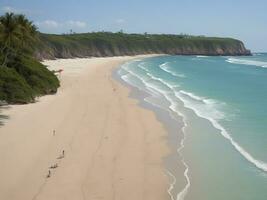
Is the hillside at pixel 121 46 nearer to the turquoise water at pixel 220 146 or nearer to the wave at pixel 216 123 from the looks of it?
the wave at pixel 216 123

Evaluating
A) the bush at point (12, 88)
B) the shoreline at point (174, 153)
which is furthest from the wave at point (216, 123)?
the bush at point (12, 88)

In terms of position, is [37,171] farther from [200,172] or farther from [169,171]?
[200,172]

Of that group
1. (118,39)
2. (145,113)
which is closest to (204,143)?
(145,113)

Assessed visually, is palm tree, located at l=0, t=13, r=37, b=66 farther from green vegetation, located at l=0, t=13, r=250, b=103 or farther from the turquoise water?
the turquoise water

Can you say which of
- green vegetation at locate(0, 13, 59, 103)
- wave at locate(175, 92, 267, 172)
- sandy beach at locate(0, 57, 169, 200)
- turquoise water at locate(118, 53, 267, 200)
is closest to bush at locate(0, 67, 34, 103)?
green vegetation at locate(0, 13, 59, 103)

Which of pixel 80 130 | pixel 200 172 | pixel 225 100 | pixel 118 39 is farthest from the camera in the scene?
pixel 118 39

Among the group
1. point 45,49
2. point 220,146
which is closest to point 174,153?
point 220,146
